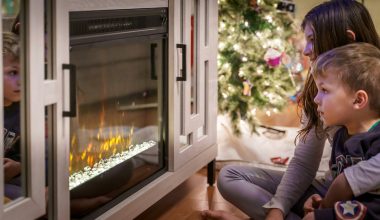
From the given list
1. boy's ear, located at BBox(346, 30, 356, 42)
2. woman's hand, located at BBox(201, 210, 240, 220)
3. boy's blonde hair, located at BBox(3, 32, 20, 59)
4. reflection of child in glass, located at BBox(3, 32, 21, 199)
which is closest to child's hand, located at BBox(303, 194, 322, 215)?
woman's hand, located at BBox(201, 210, 240, 220)

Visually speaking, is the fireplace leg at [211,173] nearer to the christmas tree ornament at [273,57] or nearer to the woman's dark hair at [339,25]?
the christmas tree ornament at [273,57]

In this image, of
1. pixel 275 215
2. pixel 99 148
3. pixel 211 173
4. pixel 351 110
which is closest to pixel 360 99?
pixel 351 110

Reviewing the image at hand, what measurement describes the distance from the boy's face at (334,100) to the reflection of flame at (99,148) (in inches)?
27.5

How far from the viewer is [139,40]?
2.32 metres

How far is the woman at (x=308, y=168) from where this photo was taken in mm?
2049

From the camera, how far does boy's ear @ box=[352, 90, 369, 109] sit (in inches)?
72.6

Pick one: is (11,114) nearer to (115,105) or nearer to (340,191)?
(115,105)

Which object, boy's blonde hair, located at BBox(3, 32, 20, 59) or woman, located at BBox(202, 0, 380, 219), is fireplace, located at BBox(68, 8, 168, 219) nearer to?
boy's blonde hair, located at BBox(3, 32, 20, 59)

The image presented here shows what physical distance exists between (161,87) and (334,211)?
3.08ft

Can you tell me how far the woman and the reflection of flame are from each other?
36 cm

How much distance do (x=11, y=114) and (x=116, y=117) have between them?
0.70 meters

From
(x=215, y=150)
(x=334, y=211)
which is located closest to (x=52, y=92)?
(x=334, y=211)

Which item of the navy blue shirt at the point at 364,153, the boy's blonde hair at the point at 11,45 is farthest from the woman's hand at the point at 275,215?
the boy's blonde hair at the point at 11,45

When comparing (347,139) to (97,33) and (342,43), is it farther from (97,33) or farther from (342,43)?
(97,33)
